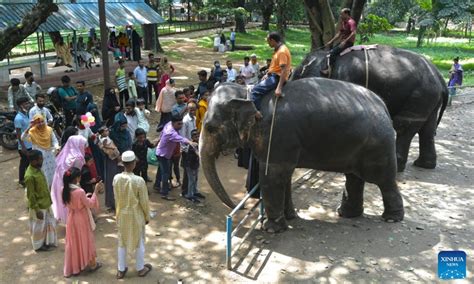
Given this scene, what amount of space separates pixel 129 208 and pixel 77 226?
0.71 m

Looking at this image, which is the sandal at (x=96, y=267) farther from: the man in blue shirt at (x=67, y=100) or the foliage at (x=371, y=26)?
the foliage at (x=371, y=26)

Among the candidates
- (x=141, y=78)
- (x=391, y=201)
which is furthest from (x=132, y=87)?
(x=391, y=201)

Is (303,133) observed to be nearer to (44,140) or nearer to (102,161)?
(102,161)

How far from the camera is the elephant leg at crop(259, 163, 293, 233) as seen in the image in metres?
6.72

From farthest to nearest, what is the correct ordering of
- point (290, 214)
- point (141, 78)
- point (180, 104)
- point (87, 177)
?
point (141, 78) < point (180, 104) < point (290, 214) < point (87, 177)

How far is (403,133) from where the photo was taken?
31.0 feet

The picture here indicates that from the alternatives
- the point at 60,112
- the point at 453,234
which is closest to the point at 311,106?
the point at 453,234

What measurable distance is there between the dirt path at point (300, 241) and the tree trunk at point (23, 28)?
411 centimetres

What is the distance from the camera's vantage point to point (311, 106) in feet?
21.7

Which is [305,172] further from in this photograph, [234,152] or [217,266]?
[217,266]

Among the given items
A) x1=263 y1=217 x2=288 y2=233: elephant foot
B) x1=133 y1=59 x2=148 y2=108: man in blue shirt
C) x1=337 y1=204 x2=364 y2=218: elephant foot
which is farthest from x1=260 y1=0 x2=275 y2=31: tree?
x1=263 y1=217 x2=288 y2=233: elephant foot

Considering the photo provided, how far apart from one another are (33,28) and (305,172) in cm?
774

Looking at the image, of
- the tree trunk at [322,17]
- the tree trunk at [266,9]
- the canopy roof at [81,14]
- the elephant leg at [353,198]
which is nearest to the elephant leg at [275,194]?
the elephant leg at [353,198]

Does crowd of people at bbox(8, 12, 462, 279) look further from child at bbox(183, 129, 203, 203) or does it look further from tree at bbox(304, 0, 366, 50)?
tree at bbox(304, 0, 366, 50)
